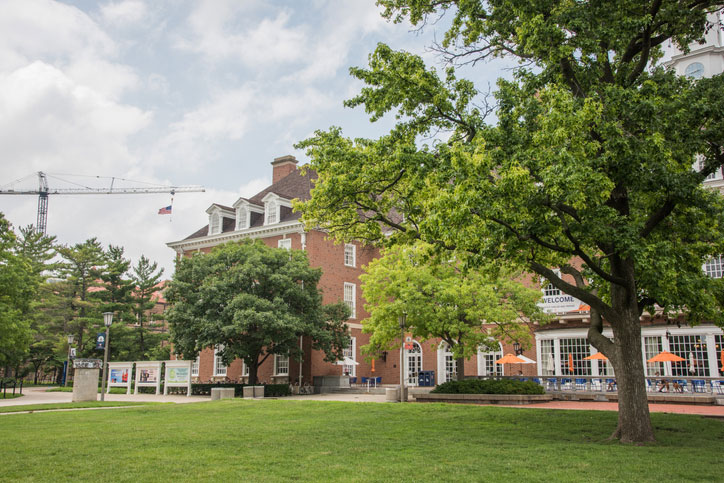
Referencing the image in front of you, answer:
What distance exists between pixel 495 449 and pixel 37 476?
23.2 feet

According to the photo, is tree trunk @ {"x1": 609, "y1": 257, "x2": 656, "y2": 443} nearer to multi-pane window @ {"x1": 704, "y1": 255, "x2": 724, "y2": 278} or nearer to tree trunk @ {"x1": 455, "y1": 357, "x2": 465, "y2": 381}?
tree trunk @ {"x1": 455, "y1": 357, "x2": 465, "y2": 381}

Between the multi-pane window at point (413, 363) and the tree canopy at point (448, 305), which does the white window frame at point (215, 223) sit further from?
the tree canopy at point (448, 305)

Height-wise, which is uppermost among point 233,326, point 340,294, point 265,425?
point 340,294

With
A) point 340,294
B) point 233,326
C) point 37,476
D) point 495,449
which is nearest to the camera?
point 37,476

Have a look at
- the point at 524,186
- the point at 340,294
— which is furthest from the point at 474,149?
the point at 340,294

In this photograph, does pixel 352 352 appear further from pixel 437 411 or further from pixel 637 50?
pixel 637 50

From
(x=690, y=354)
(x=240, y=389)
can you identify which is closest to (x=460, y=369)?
(x=690, y=354)

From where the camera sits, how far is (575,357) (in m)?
31.1

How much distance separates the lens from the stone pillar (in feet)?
75.8

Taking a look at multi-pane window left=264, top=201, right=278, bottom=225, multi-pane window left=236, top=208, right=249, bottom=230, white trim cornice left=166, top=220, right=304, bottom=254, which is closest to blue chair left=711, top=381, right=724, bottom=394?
white trim cornice left=166, top=220, right=304, bottom=254

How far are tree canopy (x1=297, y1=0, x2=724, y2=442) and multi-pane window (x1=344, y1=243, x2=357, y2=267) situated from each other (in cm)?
2455

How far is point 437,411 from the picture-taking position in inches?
690

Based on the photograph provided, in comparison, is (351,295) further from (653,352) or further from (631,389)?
(631,389)

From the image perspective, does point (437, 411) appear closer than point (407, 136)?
No
